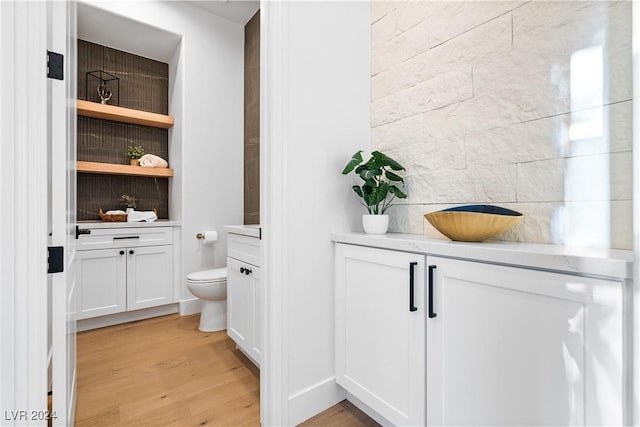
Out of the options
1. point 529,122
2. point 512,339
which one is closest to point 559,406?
point 512,339

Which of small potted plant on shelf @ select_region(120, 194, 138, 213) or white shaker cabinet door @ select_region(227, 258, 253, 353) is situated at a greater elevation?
small potted plant on shelf @ select_region(120, 194, 138, 213)

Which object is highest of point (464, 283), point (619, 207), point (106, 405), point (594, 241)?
point (619, 207)

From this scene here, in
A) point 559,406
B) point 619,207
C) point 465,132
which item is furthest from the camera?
point 465,132

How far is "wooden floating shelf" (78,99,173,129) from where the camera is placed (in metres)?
2.76

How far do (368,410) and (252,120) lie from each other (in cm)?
277

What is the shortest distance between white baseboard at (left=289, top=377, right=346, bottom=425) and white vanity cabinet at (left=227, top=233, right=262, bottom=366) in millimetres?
380

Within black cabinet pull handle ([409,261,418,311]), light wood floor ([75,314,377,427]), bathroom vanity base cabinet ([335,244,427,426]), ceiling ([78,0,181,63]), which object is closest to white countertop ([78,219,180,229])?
light wood floor ([75,314,377,427])

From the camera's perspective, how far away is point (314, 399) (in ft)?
4.91

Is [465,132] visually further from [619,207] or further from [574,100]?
[619,207]

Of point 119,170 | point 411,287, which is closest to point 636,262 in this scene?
point 411,287

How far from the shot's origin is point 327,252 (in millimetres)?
1572

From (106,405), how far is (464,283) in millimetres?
1842

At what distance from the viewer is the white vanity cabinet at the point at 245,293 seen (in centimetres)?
174
